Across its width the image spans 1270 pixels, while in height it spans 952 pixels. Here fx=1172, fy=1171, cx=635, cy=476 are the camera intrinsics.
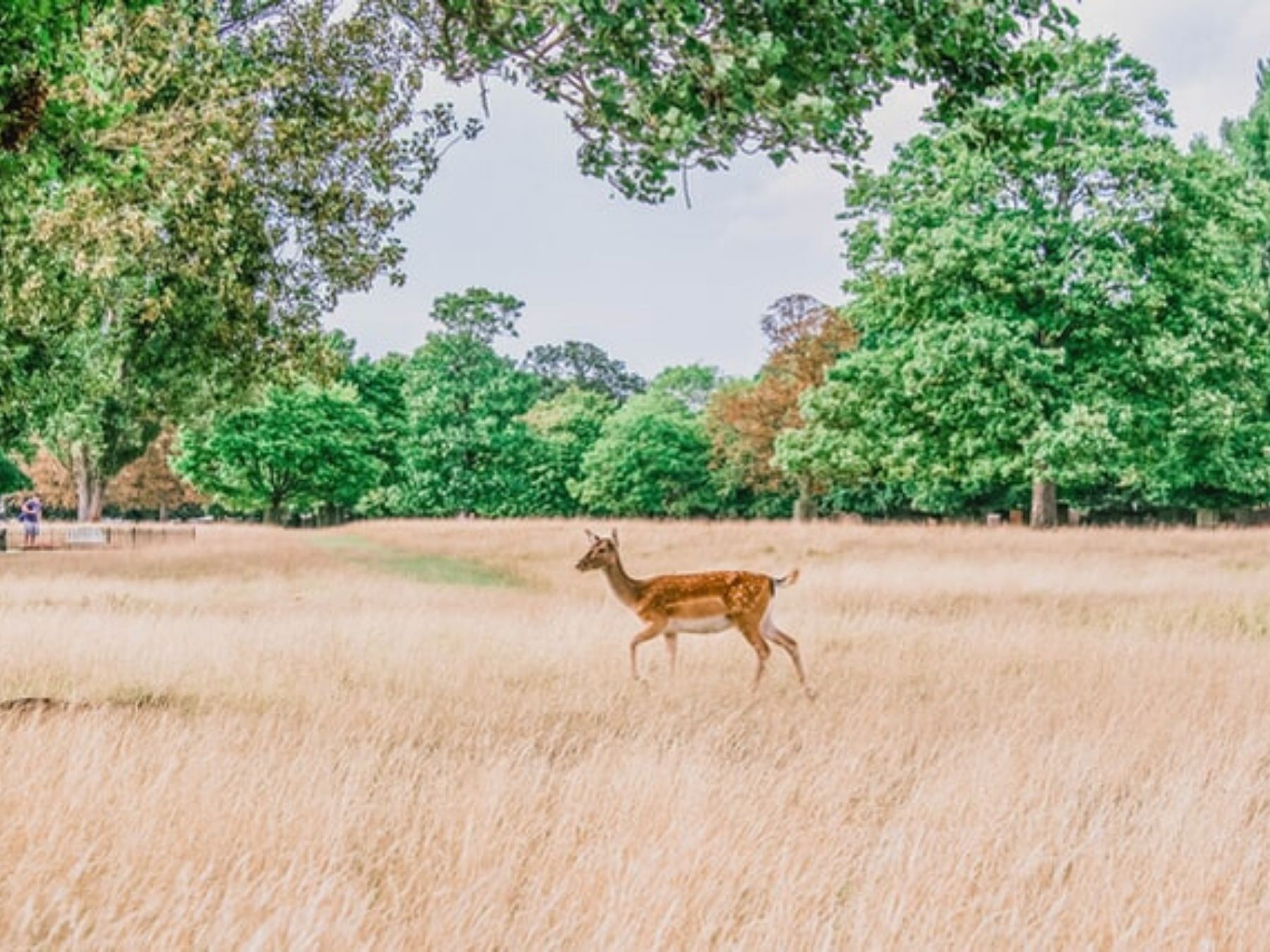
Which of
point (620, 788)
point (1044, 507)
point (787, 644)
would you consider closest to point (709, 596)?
point (787, 644)

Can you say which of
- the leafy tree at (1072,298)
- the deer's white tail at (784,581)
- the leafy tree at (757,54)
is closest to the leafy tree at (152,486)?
the leafy tree at (1072,298)

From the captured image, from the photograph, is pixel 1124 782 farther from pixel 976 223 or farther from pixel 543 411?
pixel 543 411

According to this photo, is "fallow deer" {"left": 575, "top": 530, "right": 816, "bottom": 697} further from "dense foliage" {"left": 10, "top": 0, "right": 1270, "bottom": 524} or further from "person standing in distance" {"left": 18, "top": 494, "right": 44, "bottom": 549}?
"person standing in distance" {"left": 18, "top": 494, "right": 44, "bottom": 549}

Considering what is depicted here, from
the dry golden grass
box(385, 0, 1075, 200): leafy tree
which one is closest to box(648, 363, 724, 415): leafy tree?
the dry golden grass

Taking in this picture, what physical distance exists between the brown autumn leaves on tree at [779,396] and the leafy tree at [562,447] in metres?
13.7

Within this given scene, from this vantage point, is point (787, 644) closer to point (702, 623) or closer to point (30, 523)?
point (702, 623)

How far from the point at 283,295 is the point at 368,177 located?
186 centimetres

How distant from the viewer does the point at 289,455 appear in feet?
199

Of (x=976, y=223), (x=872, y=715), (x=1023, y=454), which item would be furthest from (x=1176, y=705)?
(x=976, y=223)

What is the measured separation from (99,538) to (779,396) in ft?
94.3

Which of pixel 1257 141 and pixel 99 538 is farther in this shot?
pixel 1257 141

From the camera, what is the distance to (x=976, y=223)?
29938 mm

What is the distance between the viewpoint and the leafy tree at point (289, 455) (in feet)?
196

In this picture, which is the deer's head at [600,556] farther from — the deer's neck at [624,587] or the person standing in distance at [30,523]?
the person standing in distance at [30,523]
